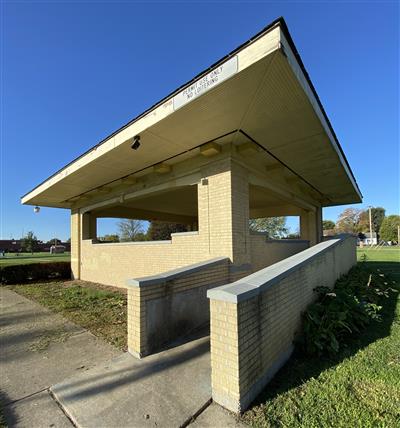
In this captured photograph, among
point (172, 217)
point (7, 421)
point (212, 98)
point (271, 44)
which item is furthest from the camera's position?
point (172, 217)

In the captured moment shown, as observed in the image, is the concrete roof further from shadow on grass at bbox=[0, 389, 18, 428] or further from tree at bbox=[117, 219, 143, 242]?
tree at bbox=[117, 219, 143, 242]

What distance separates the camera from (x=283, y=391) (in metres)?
2.79

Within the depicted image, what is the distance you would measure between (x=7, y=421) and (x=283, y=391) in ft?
8.81

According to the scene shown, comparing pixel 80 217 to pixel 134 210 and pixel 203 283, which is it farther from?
pixel 203 283

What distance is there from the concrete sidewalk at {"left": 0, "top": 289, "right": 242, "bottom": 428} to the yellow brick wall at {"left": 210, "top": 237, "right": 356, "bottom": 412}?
0.80 ft

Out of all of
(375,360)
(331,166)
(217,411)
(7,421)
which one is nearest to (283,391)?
(217,411)

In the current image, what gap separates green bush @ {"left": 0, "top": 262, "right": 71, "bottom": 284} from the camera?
38.0 ft

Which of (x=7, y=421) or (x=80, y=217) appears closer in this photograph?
(x=7, y=421)

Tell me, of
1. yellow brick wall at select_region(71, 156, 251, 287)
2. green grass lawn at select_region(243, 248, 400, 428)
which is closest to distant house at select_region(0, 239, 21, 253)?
yellow brick wall at select_region(71, 156, 251, 287)

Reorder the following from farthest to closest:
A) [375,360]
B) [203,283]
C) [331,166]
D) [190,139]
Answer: [331,166] → [190,139] → [203,283] → [375,360]

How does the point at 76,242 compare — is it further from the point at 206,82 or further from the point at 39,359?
the point at 206,82

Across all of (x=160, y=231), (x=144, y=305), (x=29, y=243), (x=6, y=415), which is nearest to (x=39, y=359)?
(x=6, y=415)

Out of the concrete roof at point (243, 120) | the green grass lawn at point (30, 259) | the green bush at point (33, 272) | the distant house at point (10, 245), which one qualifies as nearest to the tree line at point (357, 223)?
the green grass lawn at point (30, 259)

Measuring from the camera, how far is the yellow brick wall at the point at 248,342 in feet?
8.23
